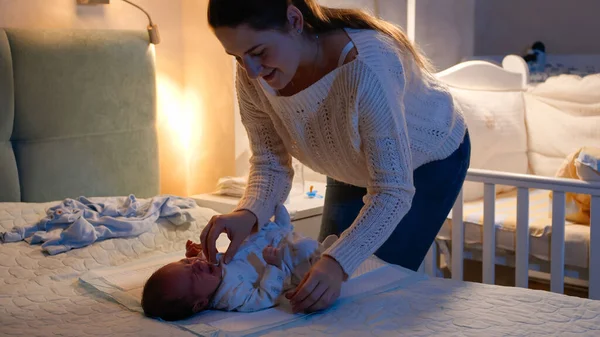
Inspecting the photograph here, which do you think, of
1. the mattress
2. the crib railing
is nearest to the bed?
the mattress

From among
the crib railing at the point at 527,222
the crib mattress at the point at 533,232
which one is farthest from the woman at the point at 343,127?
the crib mattress at the point at 533,232

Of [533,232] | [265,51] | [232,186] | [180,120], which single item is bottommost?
[533,232]

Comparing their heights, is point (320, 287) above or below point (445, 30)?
below

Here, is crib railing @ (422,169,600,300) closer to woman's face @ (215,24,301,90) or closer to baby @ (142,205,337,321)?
baby @ (142,205,337,321)

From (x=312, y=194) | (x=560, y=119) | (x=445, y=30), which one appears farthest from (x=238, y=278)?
(x=445, y=30)

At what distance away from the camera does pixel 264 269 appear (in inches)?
64.7

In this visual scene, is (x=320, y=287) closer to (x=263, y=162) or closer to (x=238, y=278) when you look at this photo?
(x=238, y=278)

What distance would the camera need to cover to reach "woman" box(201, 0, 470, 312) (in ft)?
4.76

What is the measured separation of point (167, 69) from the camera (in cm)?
322

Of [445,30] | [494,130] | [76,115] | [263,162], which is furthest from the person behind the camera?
[445,30]

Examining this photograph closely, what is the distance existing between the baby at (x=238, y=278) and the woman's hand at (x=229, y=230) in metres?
0.02

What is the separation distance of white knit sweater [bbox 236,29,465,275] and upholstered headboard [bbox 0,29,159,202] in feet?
3.60

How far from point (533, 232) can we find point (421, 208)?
1.12 meters

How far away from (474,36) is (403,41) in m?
2.88
